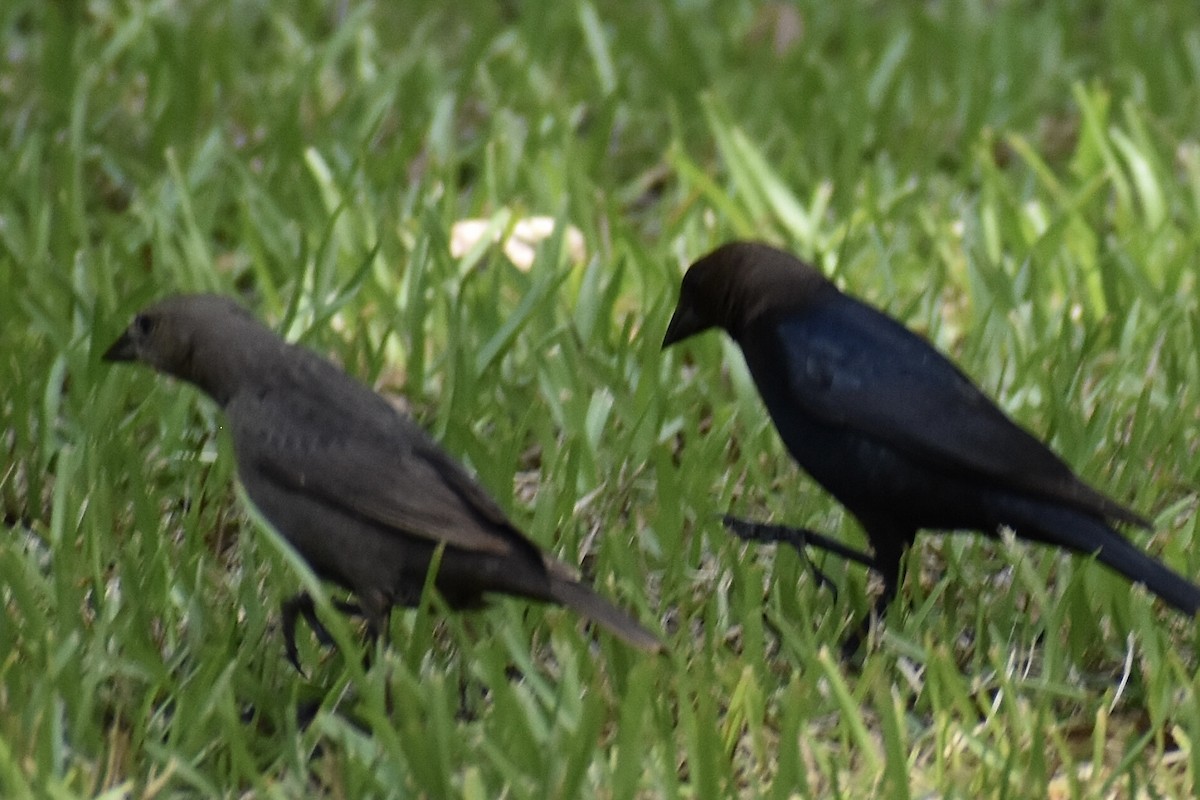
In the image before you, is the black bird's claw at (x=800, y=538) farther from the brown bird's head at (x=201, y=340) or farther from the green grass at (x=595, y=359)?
the brown bird's head at (x=201, y=340)

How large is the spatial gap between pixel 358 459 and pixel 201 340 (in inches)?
20.5

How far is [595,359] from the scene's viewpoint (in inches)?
167

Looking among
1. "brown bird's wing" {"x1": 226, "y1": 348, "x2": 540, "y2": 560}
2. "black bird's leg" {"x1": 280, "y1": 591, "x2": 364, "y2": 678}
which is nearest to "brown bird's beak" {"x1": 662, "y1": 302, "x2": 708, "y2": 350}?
"brown bird's wing" {"x1": 226, "y1": 348, "x2": 540, "y2": 560}

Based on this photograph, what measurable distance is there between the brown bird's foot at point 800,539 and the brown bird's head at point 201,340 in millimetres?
914

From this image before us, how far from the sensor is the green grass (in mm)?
2906

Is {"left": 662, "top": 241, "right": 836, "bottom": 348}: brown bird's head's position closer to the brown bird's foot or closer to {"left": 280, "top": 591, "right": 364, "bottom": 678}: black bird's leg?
the brown bird's foot

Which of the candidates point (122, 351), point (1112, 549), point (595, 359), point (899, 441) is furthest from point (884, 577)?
point (122, 351)

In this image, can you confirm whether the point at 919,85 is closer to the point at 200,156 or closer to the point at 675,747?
the point at 200,156

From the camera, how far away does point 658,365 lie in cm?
414

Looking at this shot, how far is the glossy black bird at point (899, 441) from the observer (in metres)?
3.22

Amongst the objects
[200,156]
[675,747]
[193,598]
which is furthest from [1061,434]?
[200,156]

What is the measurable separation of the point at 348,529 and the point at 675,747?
65 centimetres

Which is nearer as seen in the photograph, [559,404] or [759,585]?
[759,585]

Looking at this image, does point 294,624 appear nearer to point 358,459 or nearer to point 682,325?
point 358,459
